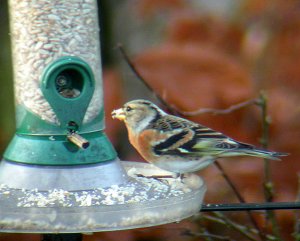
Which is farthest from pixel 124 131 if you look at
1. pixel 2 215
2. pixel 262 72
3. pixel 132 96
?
pixel 2 215

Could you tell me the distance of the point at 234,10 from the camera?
17.6 ft

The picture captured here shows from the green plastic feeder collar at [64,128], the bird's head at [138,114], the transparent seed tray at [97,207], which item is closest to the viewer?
the transparent seed tray at [97,207]

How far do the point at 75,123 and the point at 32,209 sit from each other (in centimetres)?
73

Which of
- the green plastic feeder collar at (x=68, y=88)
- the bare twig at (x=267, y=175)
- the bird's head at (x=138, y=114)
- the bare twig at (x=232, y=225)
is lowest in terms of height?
the bare twig at (x=232, y=225)

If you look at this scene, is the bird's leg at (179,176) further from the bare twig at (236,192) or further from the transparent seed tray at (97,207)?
the bare twig at (236,192)

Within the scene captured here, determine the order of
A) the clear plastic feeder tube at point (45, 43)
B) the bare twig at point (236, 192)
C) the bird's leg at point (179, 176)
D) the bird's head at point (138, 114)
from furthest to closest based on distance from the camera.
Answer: the bare twig at point (236, 192), the bird's head at point (138, 114), the bird's leg at point (179, 176), the clear plastic feeder tube at point (45, 43)

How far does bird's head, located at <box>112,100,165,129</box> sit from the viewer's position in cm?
437

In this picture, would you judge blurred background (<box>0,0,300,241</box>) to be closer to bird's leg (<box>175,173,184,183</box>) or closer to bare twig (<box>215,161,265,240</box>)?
bare twig (<box>215,161,265,240</box>)

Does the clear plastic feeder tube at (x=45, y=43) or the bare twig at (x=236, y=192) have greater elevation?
the clear plastic feeder tube at (x=45, y=43)

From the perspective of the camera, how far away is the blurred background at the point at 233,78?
504cm

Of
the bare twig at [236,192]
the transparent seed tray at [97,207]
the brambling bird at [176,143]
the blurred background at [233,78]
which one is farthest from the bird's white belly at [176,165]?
the blurred background at [233,78]

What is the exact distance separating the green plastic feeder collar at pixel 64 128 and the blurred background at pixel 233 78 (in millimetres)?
1028

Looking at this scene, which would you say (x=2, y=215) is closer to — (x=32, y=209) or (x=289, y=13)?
(x=32, y=209)

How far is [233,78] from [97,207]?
1.94m
